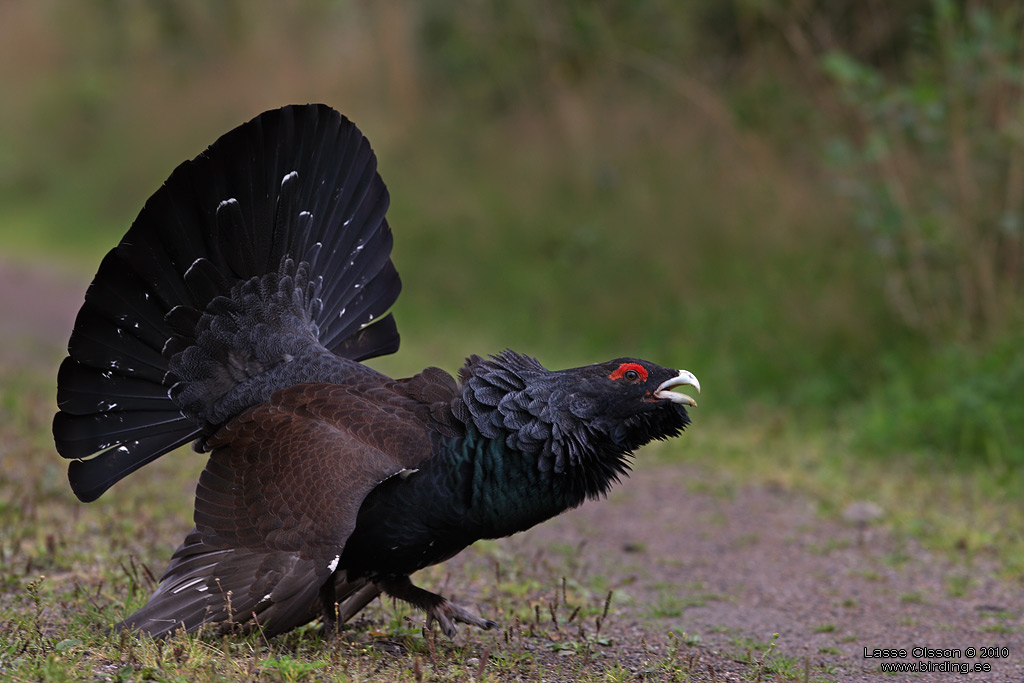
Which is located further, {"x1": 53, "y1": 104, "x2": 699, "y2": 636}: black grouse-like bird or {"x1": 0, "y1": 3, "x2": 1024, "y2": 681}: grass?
{"x1": 0, "y1": 3, "x2": 1024, "y2": 681}: grass

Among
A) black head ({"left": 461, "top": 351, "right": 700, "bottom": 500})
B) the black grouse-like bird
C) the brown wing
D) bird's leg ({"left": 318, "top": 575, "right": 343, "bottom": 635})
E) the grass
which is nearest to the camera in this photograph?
the brown wing

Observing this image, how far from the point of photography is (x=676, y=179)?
10.0 metres

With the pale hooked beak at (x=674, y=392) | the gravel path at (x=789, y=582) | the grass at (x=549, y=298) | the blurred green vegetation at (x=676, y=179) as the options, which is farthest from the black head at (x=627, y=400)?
the blurred green vegetation at (x=676, y=179)

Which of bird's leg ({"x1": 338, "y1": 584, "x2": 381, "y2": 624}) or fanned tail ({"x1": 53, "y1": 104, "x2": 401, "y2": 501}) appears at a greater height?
fanned tail ({"x1": 53, "y1": 104, "x2": 401, "y2": 501})

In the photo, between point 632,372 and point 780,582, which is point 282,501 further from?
point 780,582

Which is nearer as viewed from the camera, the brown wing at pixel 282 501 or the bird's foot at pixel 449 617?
the brown wing at pixel 282 501

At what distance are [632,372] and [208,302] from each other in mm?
1660

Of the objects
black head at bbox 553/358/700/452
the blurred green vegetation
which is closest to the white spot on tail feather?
black head at bbox 553/358/700/452

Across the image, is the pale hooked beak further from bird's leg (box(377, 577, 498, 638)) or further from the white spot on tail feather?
the white spot on tail feather

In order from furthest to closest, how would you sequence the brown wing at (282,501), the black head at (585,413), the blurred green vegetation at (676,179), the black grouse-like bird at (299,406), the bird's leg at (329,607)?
the blurred green vegetation at (676,179) → the bird's leg at (329,607) → the black head at (585,413) → the black grouse-like bird at (299,406) → the brown wing at (282,501)

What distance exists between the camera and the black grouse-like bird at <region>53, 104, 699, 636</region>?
12.3ft

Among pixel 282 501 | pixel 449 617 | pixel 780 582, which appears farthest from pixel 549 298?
pixel 282 501

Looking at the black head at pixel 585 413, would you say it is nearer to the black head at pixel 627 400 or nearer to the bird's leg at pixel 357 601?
the black head at pixel 627 400

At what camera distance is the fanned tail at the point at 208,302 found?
426cm
